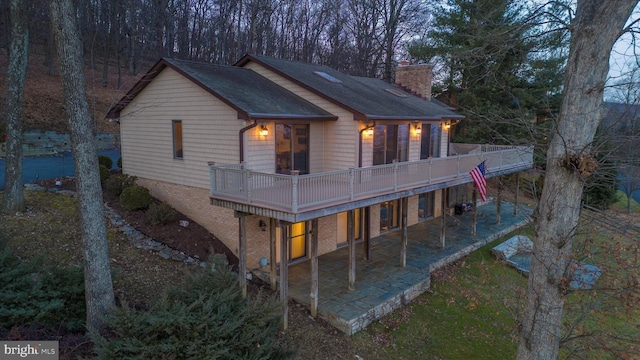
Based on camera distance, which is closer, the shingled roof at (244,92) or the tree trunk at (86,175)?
the tree trunk at (86,175)

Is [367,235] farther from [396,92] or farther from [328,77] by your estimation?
[396,92]

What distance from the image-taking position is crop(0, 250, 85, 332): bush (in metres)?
7.25

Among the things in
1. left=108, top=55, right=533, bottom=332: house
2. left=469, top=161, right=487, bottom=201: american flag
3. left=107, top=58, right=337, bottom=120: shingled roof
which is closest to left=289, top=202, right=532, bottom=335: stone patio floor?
left=108, top=55, right=533, bottom=332: house

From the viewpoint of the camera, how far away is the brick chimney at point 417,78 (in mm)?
20250

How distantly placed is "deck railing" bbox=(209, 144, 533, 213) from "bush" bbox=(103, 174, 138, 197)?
5460 mm

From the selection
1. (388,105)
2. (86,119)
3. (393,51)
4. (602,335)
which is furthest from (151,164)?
(393,51)

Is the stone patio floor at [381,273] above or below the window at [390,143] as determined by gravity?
below

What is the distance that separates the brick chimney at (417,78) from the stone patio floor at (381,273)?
6993 millimetres

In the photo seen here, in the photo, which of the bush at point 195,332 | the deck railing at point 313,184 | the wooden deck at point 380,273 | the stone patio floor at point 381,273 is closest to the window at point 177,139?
the deck railing at point 313,184

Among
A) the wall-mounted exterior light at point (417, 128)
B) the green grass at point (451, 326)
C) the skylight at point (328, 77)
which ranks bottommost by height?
the green grass at point (451, 326)

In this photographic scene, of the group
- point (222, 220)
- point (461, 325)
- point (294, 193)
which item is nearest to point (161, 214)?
point (222, 220)

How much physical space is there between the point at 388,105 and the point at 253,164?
6.41 meters

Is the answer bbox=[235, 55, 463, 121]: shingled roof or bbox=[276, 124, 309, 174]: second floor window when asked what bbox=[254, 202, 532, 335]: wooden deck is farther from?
bbox=[235, 55, 463, 121]: shingled roof

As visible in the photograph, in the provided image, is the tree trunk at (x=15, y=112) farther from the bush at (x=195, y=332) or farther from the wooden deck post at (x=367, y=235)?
the wooden deck post at (x=367, y=235)
